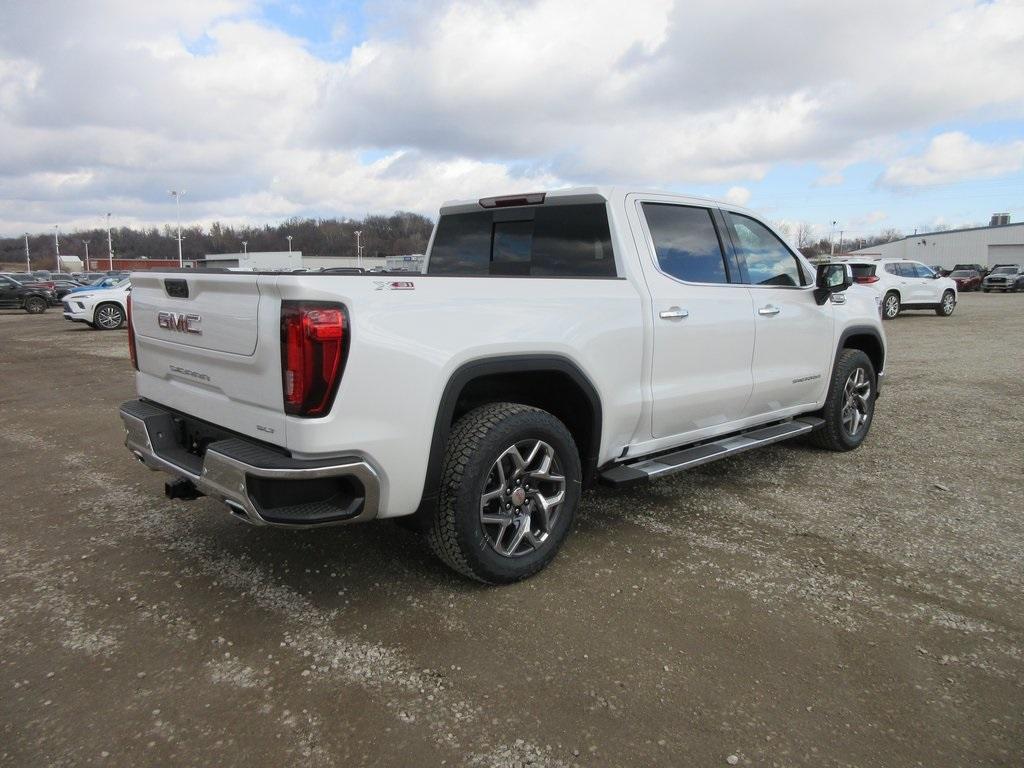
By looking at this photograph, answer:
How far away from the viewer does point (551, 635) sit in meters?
2.90

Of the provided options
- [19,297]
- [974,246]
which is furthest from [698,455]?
[974,246]

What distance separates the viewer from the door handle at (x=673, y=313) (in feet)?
12.4

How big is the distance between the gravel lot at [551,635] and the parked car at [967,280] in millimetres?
40611

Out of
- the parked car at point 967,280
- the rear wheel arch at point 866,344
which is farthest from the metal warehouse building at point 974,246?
the rear wheel arch at point 866,344

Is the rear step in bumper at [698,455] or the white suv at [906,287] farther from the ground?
the white suv at [906,287]

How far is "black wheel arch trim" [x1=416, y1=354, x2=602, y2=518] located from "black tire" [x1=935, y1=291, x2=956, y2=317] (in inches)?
846

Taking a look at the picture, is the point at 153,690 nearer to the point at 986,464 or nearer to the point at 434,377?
the point at 434,377

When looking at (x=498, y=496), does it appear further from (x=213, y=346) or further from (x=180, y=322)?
(x=180, y=322)

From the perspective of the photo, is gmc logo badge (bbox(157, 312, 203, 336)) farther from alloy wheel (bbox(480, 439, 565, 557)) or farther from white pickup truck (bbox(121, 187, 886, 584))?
alloy wheel (bbox(480, 439, 565, 557))

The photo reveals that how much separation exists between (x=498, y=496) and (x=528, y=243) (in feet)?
5.67

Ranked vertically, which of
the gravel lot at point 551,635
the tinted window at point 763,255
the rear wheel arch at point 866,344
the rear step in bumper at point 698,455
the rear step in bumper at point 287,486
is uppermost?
the tinted window at point 763,255

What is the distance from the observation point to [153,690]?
8.30 ft

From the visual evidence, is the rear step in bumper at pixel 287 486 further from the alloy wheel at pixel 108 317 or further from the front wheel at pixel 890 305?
the front wheel at pixel 890 305

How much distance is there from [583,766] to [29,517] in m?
3.84
